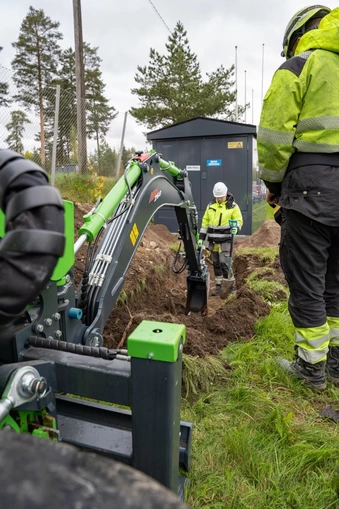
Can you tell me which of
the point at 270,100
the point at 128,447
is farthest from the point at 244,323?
the point at 128,447

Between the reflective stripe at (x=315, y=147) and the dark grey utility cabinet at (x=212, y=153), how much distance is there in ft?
23.8

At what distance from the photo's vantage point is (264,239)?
897cm

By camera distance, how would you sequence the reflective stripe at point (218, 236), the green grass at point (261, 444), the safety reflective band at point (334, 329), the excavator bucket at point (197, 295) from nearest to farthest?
the green grass at point (261, 444) < the safety reflective band at point (334, 329) < the excavator bucket at point (197, 295) < the reflective stripe at point (218, 236)

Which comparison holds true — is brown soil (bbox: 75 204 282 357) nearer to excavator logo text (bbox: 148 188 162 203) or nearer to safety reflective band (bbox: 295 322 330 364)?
safety reflective band (bbox: 295 322 330 364)

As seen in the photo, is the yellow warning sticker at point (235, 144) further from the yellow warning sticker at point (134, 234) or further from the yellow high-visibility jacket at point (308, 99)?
the yellow warning sticker at point (134, 234)

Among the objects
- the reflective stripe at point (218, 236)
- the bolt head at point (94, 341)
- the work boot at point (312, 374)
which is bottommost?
the work boot at point (312, 374)

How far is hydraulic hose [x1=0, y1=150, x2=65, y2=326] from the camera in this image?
90 centimetres

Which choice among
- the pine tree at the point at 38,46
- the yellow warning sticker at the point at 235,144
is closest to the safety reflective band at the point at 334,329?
the yellow warning sticker at the point at 235,144

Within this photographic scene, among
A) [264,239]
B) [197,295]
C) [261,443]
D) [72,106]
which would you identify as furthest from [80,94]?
[261,443]

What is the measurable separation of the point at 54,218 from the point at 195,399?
189 centimetres

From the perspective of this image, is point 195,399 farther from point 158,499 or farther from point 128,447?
A: point 158,499

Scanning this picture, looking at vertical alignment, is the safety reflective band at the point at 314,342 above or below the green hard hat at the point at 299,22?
below

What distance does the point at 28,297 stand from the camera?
93cm

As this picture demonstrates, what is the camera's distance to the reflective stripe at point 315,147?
2.28m
